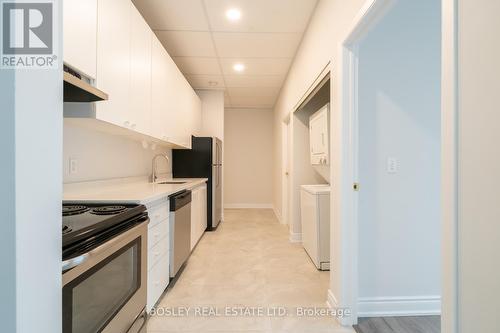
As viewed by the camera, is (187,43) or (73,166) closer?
(73,166)

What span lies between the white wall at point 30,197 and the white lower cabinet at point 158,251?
4.18 ft

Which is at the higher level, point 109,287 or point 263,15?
point 263,15

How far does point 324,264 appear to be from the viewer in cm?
280

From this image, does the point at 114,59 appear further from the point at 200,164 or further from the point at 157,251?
the point at 200,164

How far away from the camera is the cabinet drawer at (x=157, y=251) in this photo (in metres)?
1.90

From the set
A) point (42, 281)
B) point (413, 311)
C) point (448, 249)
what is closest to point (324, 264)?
point (413, 311)

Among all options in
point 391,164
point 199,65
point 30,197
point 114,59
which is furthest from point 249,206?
point 30,197

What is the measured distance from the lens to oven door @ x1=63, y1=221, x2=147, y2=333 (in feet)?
2.98

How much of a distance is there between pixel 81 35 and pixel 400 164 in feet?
7.24

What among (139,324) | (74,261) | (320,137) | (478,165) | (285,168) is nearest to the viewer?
(478,165)

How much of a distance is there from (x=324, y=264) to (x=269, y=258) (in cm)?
66

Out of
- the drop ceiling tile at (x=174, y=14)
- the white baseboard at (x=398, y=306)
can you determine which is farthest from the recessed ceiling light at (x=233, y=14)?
the white baseboard at (x=398, y=306)

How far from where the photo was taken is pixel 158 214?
2064 millimetres

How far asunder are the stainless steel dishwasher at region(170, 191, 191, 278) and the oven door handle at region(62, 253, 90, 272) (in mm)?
1434
